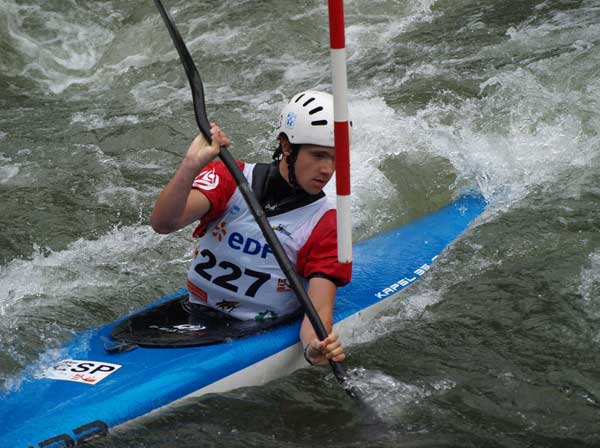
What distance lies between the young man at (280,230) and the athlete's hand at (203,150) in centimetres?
23

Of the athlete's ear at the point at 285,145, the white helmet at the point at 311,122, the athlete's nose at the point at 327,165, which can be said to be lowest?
the athlete's nose at the point at 327,165

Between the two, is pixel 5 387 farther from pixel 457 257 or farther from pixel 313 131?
pixel 457 257

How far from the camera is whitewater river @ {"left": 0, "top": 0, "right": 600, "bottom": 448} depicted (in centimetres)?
356

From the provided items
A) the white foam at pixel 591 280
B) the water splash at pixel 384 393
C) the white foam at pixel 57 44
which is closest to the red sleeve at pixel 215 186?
the water splash at pixel 384 393

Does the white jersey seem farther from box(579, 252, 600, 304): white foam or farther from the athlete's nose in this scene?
box(579, 252, 600, 304): white foam

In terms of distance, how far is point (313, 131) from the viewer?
134 inches

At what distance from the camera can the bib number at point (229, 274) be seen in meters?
3.65

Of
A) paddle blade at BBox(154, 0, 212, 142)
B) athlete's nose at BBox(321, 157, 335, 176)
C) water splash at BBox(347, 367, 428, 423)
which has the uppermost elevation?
paddle blade at BBox(154, 0, 212, 142)

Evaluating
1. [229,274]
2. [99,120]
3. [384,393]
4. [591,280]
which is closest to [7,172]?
[99,120]

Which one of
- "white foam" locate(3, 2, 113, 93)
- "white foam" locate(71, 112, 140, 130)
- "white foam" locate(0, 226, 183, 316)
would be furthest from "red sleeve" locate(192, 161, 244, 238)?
"white foam" locate(3, 2, 113, 93)

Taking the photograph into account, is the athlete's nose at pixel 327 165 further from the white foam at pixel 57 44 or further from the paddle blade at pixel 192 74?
the white foam at pixel 57 44

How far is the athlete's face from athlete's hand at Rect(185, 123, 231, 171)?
→ 349mm

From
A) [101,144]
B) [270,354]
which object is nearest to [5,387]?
[270,354]

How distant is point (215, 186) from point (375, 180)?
241 centimetres
